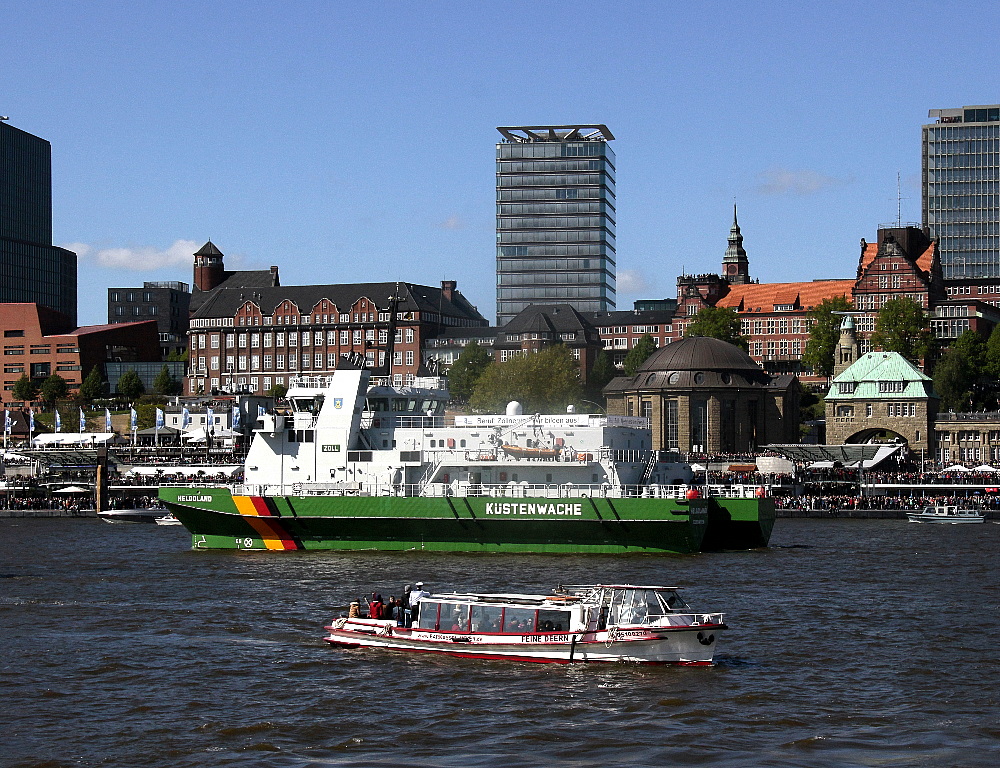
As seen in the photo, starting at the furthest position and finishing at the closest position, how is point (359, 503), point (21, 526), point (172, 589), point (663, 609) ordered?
point (21, 526)
point (359, 503)
point (172, 589)
point (663, 609)

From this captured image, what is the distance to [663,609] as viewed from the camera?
38.2 metres

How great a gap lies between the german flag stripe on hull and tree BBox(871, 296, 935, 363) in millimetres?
112262

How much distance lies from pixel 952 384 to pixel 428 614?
5162 inches

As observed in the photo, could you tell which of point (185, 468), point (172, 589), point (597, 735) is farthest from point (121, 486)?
point (597, 735)

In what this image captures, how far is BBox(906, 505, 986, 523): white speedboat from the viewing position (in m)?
96.8

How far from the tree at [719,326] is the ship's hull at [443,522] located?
409ft

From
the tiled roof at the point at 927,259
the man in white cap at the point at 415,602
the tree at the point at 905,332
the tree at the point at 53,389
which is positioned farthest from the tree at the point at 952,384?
the man in white cap at the point at 415,602

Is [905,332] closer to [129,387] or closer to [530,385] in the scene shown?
[530,385]

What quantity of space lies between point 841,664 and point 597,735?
10.5 m

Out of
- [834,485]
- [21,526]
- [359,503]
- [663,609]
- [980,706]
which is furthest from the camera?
[834,485]

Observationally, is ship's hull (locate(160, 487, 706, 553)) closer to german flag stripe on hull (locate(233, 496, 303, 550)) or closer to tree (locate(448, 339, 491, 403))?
german flag stripe on hull (locate(233, 496, 303, 550))

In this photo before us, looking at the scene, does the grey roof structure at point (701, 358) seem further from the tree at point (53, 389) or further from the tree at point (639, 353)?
the tree at point (53, 389)

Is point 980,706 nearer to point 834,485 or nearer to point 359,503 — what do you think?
point 359,503

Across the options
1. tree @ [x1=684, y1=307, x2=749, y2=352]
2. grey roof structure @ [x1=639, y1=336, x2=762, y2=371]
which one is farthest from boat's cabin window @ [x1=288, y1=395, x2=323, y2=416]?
tree @ [x1=684, y1=307, x2=749, y2=352]
